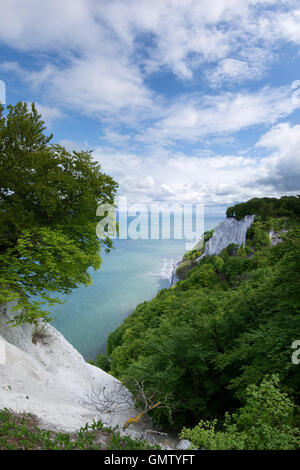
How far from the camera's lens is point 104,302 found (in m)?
67.0

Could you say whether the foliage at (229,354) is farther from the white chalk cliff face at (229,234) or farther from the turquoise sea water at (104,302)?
the white chalk cliff face at (229,234)

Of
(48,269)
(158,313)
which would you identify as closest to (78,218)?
(48,269)

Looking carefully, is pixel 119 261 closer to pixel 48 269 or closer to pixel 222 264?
pixel 222 264

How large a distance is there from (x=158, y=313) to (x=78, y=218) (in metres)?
26.2

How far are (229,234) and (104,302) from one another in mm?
43415

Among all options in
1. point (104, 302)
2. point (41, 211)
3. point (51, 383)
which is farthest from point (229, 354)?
point (104, 302)

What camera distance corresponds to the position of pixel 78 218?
41.4ft

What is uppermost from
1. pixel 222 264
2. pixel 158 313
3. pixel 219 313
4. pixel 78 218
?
pixel 78 218

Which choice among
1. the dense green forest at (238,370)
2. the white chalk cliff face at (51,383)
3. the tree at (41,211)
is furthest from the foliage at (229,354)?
the tree at (41,211)

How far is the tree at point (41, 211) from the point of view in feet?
32.6

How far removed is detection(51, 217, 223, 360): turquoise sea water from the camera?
49.6m

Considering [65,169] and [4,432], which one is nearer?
[4,432]

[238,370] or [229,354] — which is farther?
→ [238,370]

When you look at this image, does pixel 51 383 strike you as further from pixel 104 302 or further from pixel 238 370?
pixel 104 302
